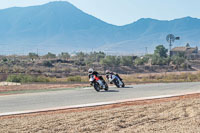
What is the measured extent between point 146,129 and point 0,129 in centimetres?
415

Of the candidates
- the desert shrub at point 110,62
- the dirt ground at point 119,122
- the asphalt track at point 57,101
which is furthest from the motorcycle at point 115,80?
the desert shrub at point 110,62

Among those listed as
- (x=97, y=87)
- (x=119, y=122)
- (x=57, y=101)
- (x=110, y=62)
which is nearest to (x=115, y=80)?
(x=97, y=87)

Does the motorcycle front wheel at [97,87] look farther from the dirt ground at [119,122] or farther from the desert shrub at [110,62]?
the desert shrub at [110,62]

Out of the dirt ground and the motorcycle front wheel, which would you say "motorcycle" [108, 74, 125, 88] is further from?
the dirt ground

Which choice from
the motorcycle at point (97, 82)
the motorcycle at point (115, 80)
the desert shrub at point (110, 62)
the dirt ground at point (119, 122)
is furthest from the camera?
the desert shrub at point (110, 62)

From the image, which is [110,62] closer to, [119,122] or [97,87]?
[97,87]

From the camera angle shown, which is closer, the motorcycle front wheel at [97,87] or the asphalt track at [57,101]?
the asphalt track at [57,101]

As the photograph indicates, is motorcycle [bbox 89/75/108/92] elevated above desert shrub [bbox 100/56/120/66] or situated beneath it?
situated beneath

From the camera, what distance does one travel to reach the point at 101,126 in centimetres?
1123


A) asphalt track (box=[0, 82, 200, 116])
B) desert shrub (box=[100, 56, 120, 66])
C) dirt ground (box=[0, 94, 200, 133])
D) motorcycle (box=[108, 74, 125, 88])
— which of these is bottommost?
dirt ground (box=[0, 94, 200, 133])

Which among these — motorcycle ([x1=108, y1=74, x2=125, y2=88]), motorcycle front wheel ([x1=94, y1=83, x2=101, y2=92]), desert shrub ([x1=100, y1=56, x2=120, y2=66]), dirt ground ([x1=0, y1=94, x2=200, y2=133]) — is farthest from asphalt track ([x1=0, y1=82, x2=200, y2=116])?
desert shrub ([x1=100, y1=56, x2=120, y2=66])


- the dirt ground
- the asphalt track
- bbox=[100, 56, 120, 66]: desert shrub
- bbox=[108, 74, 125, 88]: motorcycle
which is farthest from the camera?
bbox=[100, 56, 120, 66]: desert shrub

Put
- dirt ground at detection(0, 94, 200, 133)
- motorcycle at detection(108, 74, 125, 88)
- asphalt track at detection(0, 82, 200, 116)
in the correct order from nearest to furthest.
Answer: dirt ground at detection(0, 94, 200, 133) < asphalt track at detection(0, 82, 200, 116) < motorcycle at detection(108, 74, 125, 88)

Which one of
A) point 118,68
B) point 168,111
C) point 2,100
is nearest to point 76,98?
point 2,100
